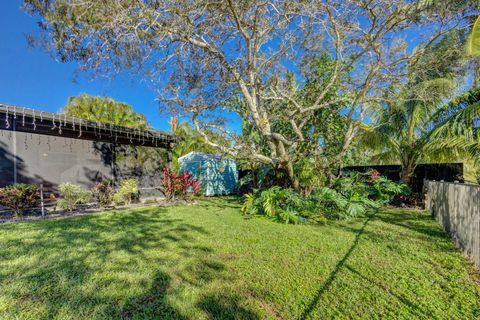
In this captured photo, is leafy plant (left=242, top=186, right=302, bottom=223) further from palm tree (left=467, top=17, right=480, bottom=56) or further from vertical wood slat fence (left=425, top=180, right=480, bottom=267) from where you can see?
palm tree (left=467, top=17, right=480, bottom=56)

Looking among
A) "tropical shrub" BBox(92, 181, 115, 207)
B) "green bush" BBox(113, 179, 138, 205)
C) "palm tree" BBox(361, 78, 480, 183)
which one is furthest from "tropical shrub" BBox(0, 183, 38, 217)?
"palm tree" BBox(361, 78, 480, 183)

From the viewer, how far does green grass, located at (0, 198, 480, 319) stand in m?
2.55

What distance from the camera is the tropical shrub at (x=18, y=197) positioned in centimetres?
599

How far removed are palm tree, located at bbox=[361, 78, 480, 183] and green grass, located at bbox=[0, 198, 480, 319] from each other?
3.28 m

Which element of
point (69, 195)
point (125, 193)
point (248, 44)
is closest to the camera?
point (248, 44)

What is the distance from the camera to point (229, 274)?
3.35 meters

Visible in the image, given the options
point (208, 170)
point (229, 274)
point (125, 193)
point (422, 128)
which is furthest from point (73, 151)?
point (422, 128)

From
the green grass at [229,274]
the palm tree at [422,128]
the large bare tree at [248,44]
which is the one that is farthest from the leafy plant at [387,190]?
the green grass at [229,274]

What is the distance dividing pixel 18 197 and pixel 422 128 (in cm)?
1253

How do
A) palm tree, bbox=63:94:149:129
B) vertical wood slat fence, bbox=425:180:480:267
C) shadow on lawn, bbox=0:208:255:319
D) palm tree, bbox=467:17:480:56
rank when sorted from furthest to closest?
1. palm tree, bbox=63:94:149:129
2. palm tree, bbox=467:17:480:56
3. vertical wood slat fence, bbox=425:180:480:267
4. shadow on lawn, bbox=0:208:255:319

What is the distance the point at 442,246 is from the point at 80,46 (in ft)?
28.1

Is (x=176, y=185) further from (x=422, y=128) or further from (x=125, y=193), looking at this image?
(x=422, y=128)

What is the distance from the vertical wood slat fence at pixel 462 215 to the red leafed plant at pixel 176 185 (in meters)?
7.81

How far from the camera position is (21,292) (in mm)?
2730
